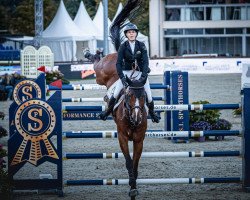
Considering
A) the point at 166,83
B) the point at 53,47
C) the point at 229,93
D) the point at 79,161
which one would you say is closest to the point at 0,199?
the point at 79,161

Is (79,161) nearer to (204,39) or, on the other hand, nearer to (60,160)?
(60,160)

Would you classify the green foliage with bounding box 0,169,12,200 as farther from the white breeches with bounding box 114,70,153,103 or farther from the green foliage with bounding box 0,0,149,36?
the green foliage with bounding box 0,0,149,36

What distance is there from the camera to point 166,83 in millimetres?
16500

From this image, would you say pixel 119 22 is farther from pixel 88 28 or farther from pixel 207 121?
pixel 88 28

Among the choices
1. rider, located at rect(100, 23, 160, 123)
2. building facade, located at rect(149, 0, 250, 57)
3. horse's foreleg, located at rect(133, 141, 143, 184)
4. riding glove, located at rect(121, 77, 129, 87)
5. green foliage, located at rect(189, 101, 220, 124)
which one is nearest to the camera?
riding glove, located at rect(121, 77, 129, 87)

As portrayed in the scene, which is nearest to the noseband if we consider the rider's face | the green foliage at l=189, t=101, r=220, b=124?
the rider's face

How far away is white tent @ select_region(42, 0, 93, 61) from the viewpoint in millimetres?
55375

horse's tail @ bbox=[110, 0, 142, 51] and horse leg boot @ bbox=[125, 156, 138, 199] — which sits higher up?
horse's tail @ bbox=[110, 0, 142, 51]

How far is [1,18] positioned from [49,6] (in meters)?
4.65

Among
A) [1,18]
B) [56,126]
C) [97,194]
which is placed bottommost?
[97,194]

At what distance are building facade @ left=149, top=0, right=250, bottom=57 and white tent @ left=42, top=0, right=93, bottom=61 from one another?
12.2m

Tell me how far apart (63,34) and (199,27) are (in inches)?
658

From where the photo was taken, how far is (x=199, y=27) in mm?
67562

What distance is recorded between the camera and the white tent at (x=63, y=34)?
182 feet
